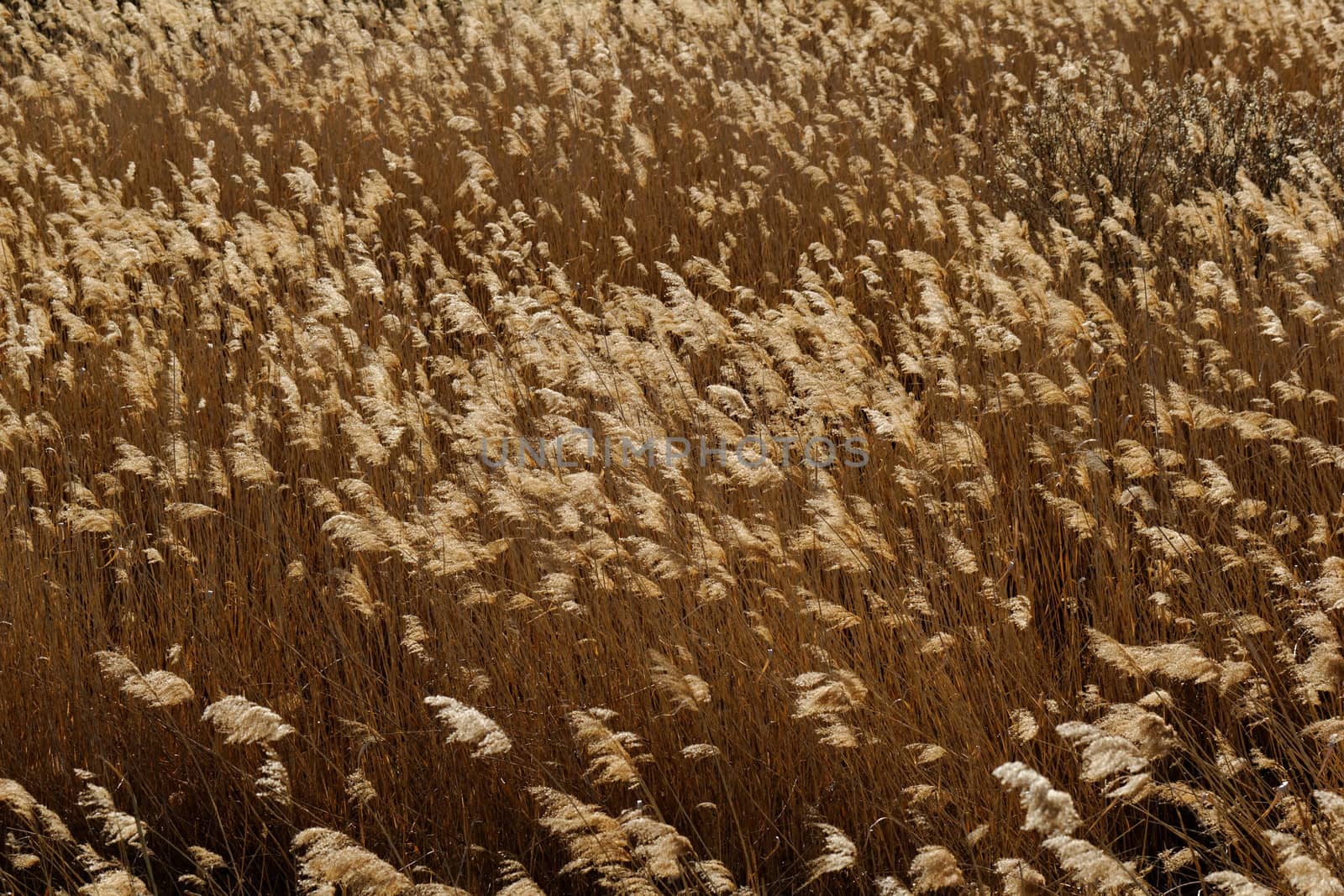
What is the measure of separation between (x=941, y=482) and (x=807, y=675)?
4.02 ft

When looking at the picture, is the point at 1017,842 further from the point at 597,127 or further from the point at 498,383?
the point at 597,127

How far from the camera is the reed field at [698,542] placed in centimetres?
204

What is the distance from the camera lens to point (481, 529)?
9.85 ft

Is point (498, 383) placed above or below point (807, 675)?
above

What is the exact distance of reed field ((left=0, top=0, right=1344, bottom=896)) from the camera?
6.71 feet

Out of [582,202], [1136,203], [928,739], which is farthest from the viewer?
[582,202]

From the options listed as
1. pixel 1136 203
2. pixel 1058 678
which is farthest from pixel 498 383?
pixel 1136 203

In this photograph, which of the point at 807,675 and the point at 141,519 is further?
the point at 141,519

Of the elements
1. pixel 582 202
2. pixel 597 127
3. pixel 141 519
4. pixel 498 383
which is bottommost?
pixel 141 519

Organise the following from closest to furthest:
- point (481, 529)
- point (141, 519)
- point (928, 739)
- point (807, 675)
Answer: point (807, 675) → point (928, 739) → point (481, 529) → point (141, 519)

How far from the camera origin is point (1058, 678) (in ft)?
8.12

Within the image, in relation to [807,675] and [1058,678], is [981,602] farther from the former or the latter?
[807,675]

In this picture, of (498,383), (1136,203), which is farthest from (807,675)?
(1136,203)

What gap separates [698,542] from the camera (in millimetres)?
2570
